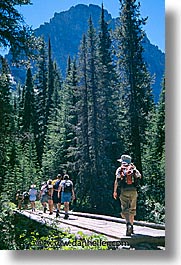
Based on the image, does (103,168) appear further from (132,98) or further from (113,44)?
(113,44)

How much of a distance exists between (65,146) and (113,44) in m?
0.96

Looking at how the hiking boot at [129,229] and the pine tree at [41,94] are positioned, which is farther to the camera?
the pine tree at [41,94]

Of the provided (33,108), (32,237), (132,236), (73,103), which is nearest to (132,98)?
(73,103)

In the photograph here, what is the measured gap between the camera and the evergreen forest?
3711 millimetres

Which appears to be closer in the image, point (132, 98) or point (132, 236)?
point (132, 236)

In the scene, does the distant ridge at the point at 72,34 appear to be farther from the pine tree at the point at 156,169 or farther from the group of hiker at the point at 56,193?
the group of hiker at the point at 56,193

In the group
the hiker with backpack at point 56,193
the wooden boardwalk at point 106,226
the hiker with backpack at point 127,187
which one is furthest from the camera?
the hiker with backpack at point 56,193

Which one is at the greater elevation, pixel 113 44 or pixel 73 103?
pixel 113 44

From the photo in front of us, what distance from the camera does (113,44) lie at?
12.8 feet

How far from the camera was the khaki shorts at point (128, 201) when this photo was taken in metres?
3.64

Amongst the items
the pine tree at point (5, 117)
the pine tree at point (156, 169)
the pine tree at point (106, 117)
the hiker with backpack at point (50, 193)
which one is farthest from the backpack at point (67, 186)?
the pine tree at point (156, 169)

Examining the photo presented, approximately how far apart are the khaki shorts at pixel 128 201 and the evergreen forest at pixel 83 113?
1.9 inches

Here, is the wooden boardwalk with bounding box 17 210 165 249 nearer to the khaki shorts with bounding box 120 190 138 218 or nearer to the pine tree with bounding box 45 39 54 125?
the khaki shorts with bounding box 120 190 138 218

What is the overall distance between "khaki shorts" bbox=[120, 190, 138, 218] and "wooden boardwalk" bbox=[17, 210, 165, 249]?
9 centimetres
